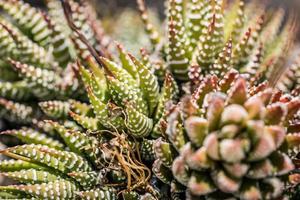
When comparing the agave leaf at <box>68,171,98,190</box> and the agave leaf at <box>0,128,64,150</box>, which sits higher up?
the agave leaf at <box>0,128,64,150</box>

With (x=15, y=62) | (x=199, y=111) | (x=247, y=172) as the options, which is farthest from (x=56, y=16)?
(x=247, y=172)

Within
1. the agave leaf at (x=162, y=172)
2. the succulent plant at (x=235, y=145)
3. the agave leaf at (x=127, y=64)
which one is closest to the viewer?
the succulent plant at (x=235, y=145)

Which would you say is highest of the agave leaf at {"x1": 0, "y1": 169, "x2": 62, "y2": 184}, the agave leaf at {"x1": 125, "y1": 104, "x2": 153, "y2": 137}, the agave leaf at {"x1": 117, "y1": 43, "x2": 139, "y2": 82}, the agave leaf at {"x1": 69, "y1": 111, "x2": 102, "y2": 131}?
the agave leaf at {"x1": 117, "y1": 43, "x2": 139, "y2": 82}

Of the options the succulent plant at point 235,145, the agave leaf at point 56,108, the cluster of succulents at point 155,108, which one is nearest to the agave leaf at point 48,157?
the cluster of succulents at point 155,108

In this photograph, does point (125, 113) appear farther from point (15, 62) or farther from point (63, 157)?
point (15, 62)

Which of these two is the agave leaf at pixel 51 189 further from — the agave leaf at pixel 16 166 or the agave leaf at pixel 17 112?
the agave leaf at pixel 17 112

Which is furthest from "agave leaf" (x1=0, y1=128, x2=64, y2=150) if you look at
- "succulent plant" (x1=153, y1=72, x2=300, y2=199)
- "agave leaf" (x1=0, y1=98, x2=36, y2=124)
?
"succulent plant" (x1=153, y1=72, x2=300, y2=199)

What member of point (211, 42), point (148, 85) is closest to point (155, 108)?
point (148, 85)

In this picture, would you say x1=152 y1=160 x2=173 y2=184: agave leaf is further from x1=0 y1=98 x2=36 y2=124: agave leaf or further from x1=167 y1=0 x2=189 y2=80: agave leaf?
x1=0 y1=98 x2=36 y2=124: agave leaf
